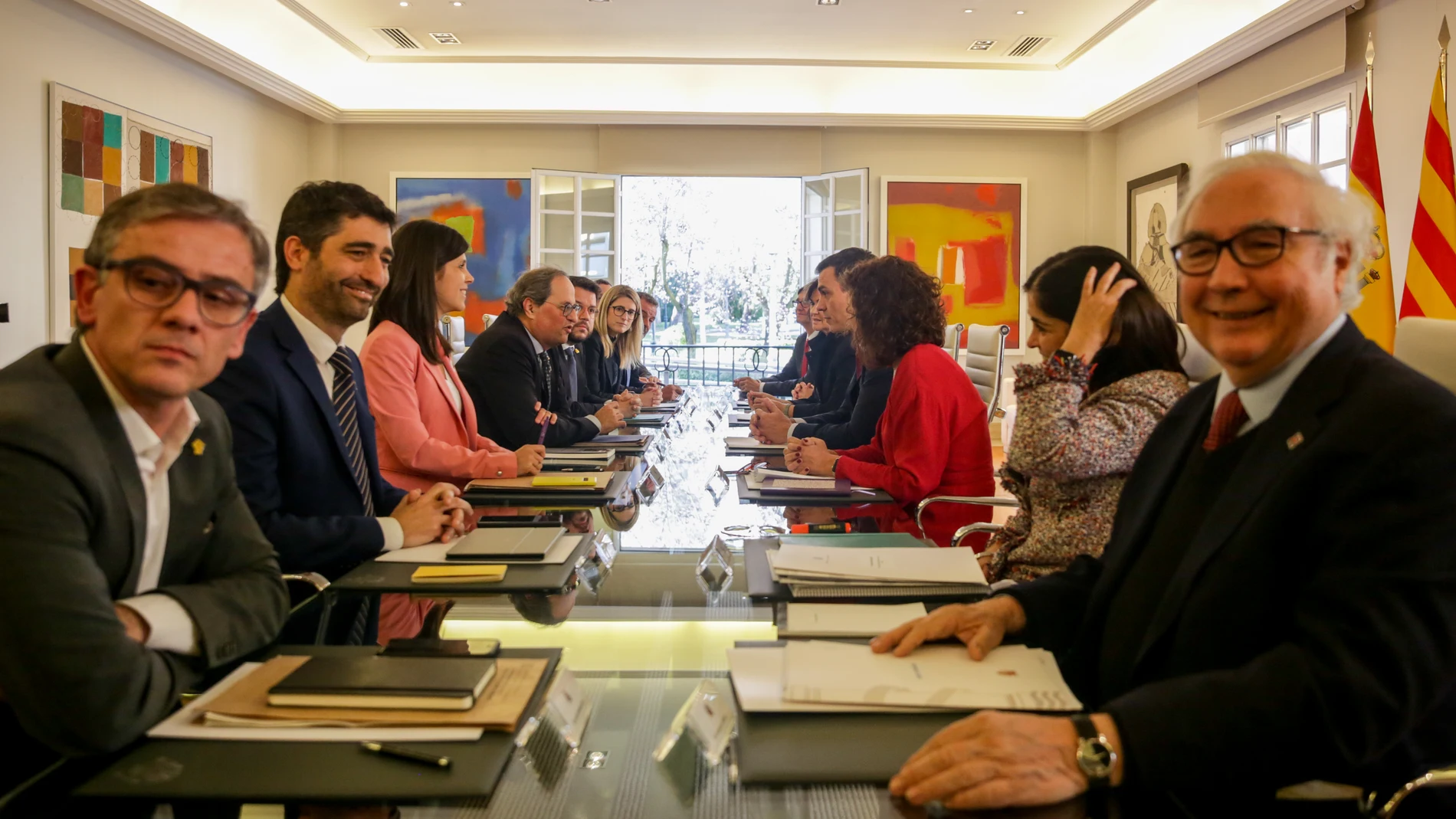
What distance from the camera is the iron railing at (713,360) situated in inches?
435

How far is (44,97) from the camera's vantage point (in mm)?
5691

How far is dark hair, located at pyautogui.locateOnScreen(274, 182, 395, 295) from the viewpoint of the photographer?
2178 mm

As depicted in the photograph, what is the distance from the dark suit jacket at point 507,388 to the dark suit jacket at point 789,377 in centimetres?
276

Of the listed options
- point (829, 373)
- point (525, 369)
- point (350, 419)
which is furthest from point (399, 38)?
point (350, 419)

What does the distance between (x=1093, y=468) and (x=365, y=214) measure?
5.47ft

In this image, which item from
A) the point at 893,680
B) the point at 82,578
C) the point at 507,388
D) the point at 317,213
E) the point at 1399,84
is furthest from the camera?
the point at 1399,84

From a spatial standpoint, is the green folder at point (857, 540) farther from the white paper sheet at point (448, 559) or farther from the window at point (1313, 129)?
the window at point (1313, 129)

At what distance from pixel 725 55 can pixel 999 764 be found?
28.8ft

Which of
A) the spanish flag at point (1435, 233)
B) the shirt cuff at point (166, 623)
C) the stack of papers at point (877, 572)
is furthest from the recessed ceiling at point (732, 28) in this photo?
the shirt cuff at point (166, 623)

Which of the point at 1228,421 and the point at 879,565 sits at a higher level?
the point at 1228,421

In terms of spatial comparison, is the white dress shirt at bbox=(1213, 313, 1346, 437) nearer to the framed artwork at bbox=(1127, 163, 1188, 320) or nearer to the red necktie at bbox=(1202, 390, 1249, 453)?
the red necktie at bbox=(1202, 390, 1249, 453)

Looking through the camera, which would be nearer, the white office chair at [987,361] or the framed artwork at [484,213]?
the white office chair at [987,361]

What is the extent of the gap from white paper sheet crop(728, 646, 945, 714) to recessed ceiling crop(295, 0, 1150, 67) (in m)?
6.96

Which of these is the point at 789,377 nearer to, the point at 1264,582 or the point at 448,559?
the point at 448,559
